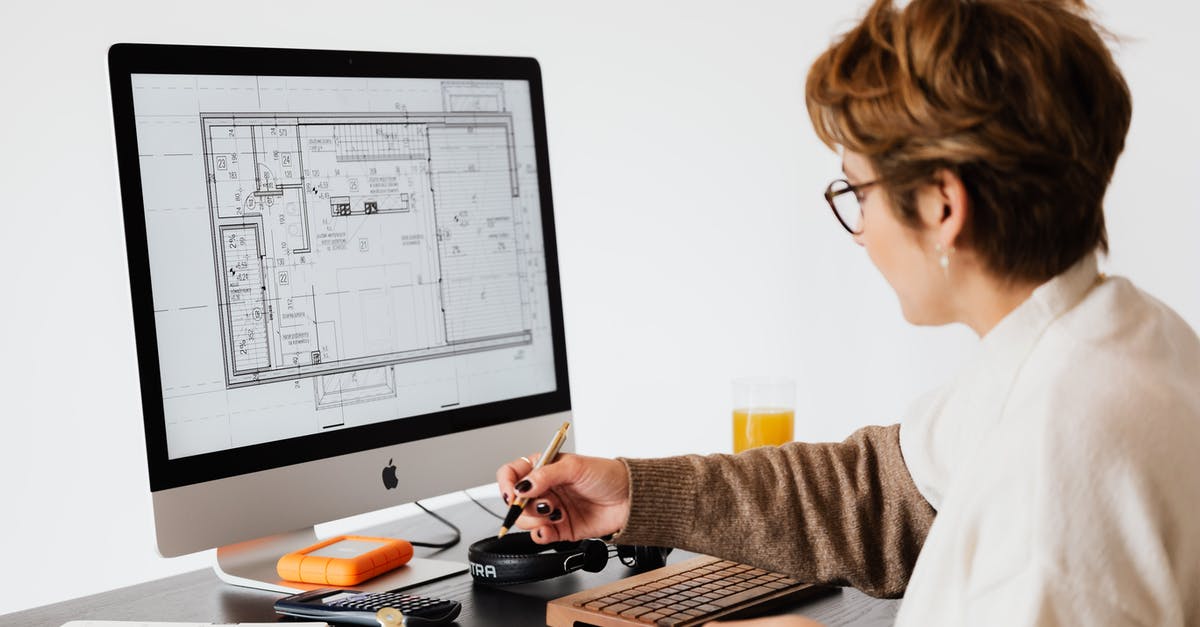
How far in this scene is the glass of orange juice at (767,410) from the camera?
1.68 meters

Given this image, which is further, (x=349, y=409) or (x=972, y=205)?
(x=349, y=409)

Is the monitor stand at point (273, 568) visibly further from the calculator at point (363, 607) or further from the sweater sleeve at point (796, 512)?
the sweater sleeve at point (796, 512)

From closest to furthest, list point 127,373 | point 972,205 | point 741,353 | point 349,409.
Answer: point 972,205, point 349,409, point 127,373, point 741,353

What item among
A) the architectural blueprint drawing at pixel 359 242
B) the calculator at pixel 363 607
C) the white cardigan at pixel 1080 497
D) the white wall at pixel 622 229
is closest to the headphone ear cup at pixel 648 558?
the calculator at pixel 363 607

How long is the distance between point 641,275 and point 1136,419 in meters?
2.14

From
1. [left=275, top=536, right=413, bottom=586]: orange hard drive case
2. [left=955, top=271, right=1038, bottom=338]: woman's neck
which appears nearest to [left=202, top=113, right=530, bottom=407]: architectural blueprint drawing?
[left=275, top=536, right=413, bottom=586]: orange hard drive case

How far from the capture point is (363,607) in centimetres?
111

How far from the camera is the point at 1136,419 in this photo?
81 centimetres

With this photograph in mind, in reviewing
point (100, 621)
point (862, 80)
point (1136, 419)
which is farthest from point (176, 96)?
point (1136, 419)

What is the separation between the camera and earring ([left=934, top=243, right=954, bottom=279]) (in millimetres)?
938

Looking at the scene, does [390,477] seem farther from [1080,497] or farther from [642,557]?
[1080,497]

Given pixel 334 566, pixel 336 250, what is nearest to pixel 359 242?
pixel 336 250

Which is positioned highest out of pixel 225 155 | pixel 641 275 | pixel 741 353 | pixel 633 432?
pixel 225 155

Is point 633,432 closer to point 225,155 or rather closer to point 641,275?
point 641,275
